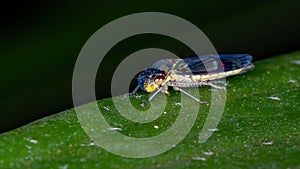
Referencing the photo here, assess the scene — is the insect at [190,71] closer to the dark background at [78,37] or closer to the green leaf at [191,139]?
the green leaf at [191,139]

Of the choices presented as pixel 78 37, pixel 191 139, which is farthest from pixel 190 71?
pixel 78 37

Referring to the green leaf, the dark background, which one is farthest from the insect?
the dark background

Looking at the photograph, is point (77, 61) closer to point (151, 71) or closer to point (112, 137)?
point (151, 71)

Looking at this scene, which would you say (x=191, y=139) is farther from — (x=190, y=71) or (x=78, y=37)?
(x=78, y=37)

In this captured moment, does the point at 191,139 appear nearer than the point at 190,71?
Yes

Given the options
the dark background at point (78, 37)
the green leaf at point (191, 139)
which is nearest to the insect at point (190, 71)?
the green leaf at point (191, 139)
